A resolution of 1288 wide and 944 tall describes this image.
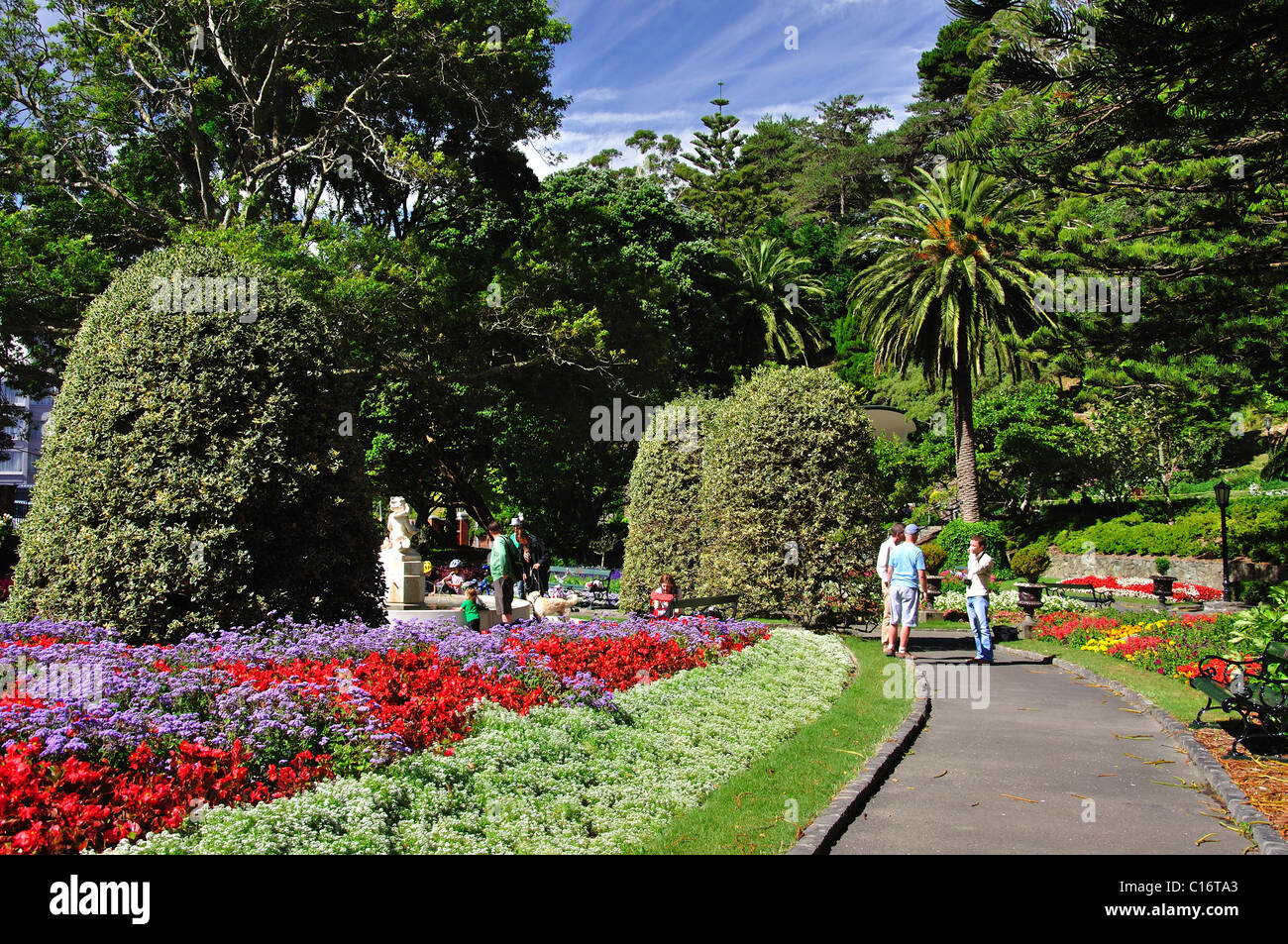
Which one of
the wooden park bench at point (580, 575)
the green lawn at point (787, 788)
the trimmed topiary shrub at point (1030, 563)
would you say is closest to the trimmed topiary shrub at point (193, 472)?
the green lawn at point (787, 788)

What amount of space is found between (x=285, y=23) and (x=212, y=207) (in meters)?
4.73

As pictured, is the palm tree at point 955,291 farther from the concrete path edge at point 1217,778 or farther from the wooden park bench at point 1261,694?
the wooden park bench at point 1261,694

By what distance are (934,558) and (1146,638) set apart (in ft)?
61.8

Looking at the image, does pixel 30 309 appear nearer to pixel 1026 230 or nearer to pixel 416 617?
pixel 416 617

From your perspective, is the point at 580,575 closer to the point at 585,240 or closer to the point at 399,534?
the point at 585,240

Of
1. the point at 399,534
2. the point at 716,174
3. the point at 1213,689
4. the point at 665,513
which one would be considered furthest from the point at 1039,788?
the point at 716,174

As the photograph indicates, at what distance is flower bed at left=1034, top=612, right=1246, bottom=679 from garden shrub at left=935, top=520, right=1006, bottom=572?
8.93 m

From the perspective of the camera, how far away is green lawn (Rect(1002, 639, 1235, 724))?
9.15 metres

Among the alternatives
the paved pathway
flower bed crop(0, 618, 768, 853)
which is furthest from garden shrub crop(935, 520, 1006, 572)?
flower bed crop(0, 618, 768, 853)

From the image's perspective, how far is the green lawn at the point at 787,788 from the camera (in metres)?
5.05

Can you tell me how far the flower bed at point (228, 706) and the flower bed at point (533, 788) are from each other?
0.24 metres

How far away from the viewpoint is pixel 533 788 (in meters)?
5.55

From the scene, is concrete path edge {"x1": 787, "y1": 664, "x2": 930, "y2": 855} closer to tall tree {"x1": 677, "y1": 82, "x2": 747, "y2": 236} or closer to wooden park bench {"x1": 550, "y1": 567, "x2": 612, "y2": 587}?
wooden park bench {"x1": 550, "y1": 567, "x2": 612, "y2": 587}
